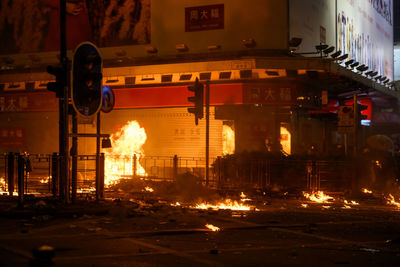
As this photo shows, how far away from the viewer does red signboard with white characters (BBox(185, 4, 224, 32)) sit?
77.9ft

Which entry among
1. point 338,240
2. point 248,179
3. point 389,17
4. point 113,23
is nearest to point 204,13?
point 113,23

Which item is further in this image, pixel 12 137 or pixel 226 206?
pixel 12 137

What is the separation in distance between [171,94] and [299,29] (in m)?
6.40

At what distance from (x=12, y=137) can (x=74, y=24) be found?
716cm

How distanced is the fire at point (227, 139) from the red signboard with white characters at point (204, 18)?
4477 mm

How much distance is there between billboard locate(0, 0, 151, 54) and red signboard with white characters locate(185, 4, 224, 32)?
2.24m

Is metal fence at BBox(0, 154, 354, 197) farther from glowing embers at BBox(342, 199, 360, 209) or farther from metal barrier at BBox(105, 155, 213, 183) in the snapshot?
metal barrier at BBox(105, 155, 213, 183)

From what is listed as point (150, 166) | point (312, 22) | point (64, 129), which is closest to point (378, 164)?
point (312, 22)

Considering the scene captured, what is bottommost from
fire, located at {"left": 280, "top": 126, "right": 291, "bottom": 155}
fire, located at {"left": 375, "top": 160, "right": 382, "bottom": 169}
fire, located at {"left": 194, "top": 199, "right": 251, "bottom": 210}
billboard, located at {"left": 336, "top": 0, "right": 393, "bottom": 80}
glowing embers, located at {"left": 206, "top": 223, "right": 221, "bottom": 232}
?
fire, located at {"left": 194, "top": 199, "right": 251, "bottom": 210}

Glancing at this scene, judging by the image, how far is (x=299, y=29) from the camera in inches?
938

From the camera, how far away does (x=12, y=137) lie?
2936 centimetres

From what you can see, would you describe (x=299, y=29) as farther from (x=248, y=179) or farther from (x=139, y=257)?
(x=139, y=257)

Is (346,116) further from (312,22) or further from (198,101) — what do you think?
(312,22)

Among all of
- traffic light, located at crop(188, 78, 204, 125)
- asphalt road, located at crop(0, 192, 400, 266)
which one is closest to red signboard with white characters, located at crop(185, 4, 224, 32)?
traffic light, located at crop(188, 78, 204, 125)
